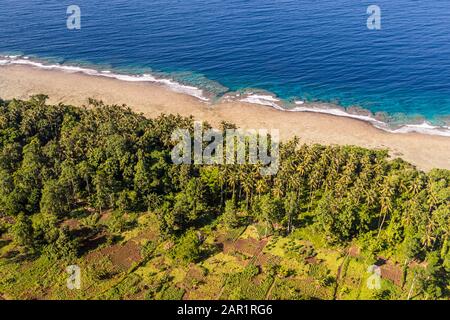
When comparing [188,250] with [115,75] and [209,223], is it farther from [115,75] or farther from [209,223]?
[115,75]

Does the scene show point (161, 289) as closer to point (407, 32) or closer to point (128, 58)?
point (128, 58)

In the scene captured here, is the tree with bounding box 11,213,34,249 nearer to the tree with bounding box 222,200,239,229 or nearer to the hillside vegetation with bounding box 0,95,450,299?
the hillside vegetation with bounding box 0,95,450,299

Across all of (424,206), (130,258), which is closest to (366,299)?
(424,206)

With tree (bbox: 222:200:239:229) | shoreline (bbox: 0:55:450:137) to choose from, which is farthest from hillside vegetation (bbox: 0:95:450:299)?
shoreline (bbox: 0:55:450:137)

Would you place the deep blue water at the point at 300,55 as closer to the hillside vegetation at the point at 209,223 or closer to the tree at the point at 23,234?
the hillside vegetation at the point at 209,223

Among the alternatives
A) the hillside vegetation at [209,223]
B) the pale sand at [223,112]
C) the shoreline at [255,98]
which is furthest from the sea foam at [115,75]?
the hillside vegetation at [209,223]

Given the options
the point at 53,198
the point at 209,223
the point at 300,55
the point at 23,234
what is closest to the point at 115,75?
the point at 300,55
